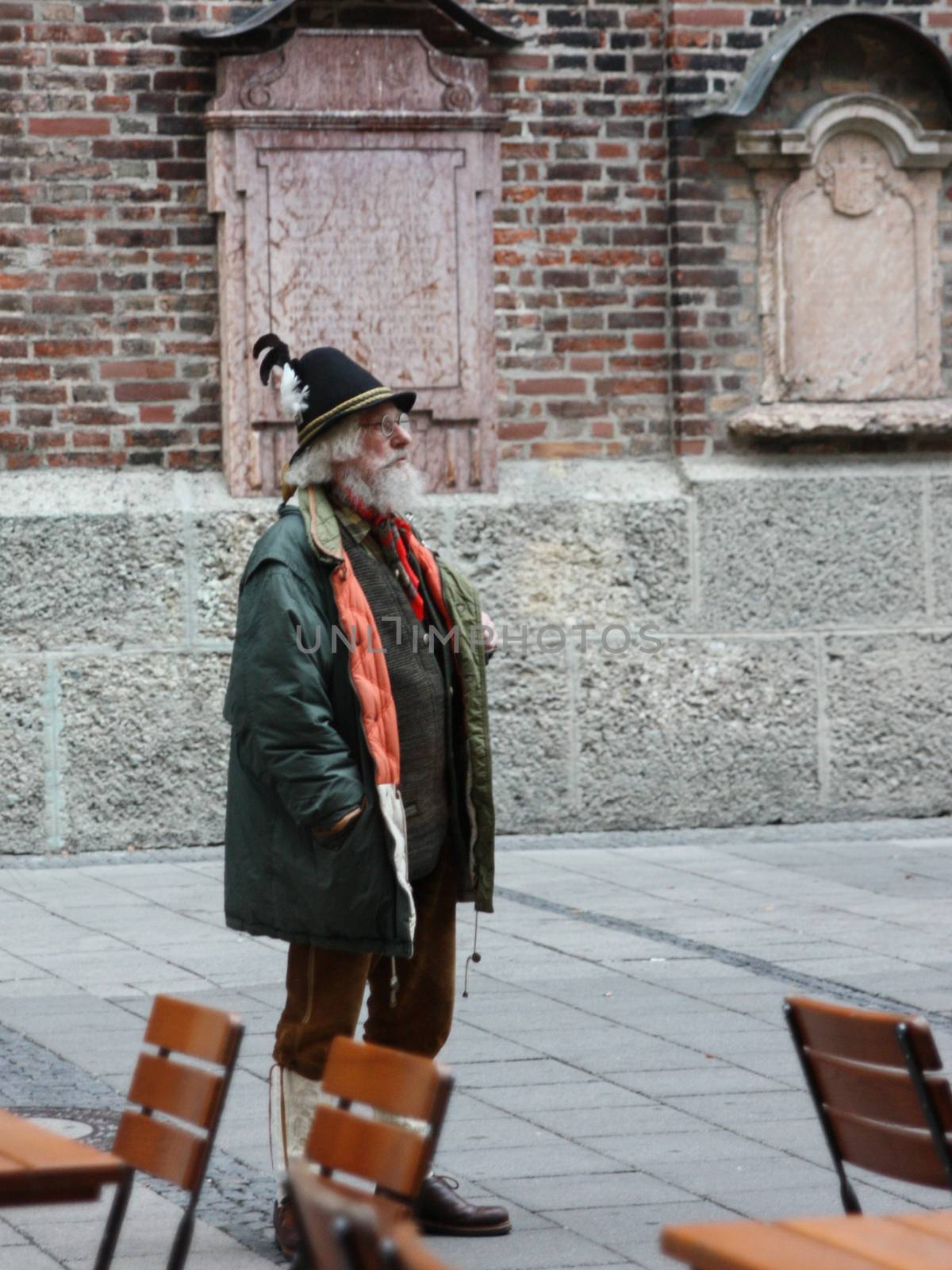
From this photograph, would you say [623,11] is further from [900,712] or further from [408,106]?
[900,712]

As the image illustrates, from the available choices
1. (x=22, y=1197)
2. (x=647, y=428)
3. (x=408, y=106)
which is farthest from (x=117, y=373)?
(x=22, y=1197)

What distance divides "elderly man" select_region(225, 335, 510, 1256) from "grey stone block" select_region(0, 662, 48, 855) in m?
4.43

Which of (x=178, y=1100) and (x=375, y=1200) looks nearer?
(x=375, y=1200)

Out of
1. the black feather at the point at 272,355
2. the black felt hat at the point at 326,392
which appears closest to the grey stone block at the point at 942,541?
the black feather at the point at 272,355

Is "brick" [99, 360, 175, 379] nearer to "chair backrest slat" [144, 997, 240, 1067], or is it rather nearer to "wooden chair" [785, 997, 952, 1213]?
"chair backrest slat" [144, 997, 240, 1067]

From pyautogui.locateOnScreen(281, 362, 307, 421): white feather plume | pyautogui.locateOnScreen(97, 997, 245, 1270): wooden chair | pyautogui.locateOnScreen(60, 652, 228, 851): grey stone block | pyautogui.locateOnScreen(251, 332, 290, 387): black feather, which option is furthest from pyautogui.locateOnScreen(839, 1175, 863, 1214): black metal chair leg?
pyautogui.locateOnScreen(60, 652, 228, 851): grey stone block

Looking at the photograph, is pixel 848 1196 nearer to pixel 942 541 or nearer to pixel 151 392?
pixel 151 392

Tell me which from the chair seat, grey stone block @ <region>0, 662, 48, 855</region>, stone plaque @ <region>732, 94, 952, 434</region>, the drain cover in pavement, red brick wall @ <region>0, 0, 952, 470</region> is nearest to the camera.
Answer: the chair seat

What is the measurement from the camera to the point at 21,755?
8859 mm

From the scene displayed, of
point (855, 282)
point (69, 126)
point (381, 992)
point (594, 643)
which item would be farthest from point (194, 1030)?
point (855, 282)

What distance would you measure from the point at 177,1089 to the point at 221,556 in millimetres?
5801

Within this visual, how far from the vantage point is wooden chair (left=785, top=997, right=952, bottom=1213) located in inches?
123

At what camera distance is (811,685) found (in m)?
9.52

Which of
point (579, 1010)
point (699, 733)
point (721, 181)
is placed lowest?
point (579, 1010)
